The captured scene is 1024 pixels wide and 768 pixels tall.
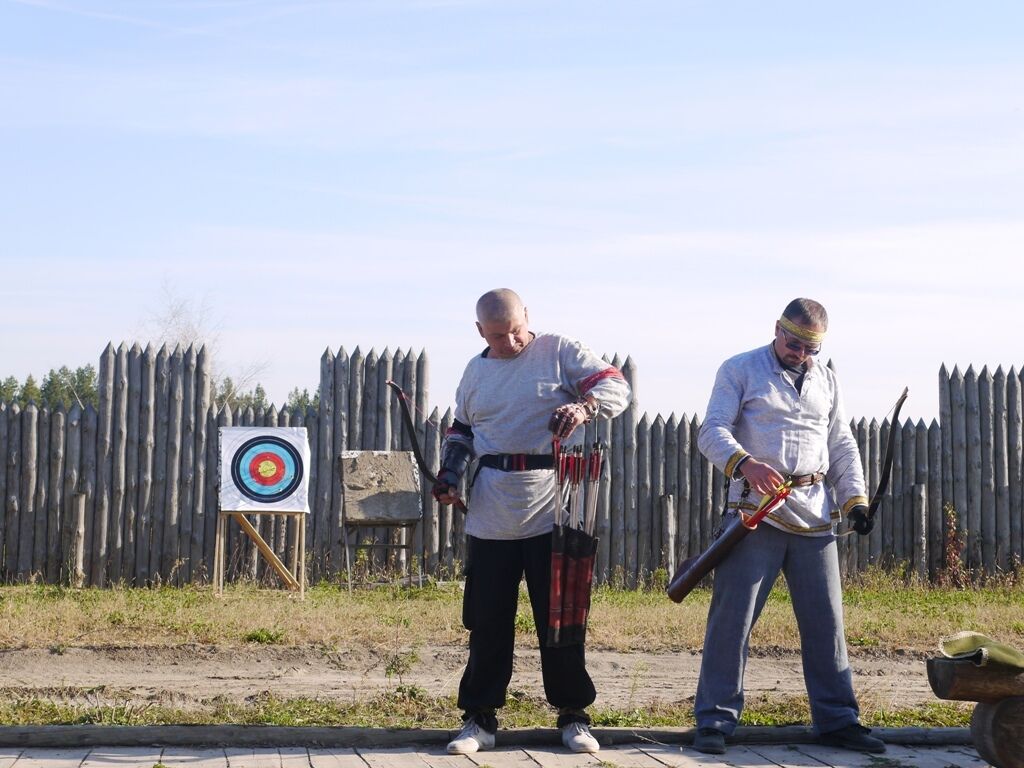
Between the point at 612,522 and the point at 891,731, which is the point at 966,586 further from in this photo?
the point at 891,731

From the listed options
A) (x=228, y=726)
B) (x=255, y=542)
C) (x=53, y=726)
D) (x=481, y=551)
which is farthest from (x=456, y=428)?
(x=255, y=542)

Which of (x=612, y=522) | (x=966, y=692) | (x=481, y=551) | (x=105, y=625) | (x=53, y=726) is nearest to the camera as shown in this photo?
(x=966, y=692)

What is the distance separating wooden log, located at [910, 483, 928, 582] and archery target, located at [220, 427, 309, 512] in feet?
21.0

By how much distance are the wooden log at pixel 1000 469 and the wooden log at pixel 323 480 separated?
709cm

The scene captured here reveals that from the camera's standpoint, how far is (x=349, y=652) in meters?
9.23

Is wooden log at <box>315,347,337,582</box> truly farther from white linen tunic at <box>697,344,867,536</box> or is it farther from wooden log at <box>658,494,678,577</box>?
white linen tunic at <box>697,344,867,536</box>

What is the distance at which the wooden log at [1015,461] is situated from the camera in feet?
49.0

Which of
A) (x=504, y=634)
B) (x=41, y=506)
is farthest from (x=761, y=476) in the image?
(x=41, y=506)

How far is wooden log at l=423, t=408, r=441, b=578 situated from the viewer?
1389cm

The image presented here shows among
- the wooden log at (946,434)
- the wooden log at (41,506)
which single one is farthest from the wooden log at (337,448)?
the wooden log at (946,434)

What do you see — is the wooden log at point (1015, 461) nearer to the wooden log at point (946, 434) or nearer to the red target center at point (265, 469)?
the wooden log at point (946, 434)

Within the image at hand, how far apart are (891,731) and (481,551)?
6.44ft

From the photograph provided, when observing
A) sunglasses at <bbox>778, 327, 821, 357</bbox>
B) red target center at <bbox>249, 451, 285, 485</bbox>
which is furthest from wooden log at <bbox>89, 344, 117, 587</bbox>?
sunglasses at <bbox>778, 327, 821, 357</bbox>

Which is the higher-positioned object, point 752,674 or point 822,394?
point 822,394
